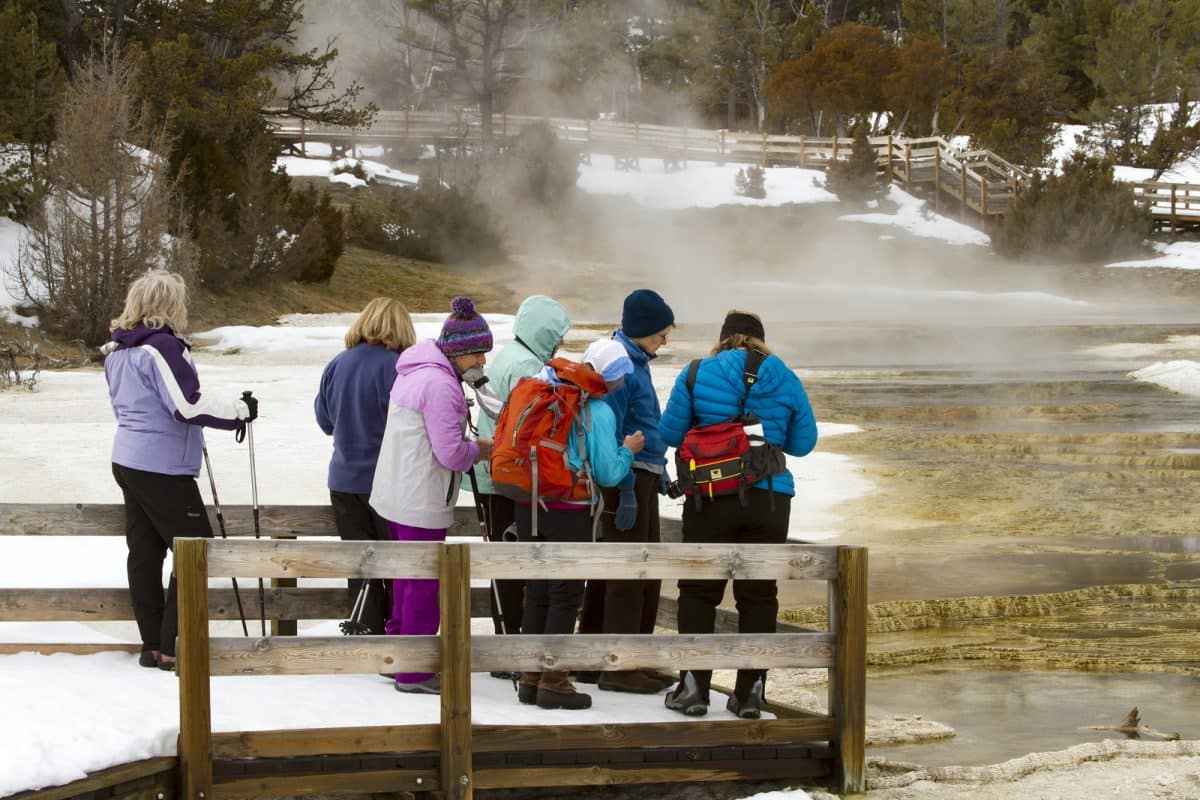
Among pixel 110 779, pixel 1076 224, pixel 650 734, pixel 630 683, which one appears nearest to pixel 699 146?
pixel 1076 224

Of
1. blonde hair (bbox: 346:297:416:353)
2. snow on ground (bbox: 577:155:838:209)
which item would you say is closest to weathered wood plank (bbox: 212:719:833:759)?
blonde hair (bbox: 346:297:416:353)

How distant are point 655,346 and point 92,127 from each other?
62.7 feet

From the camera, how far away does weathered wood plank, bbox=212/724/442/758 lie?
16.1 ft

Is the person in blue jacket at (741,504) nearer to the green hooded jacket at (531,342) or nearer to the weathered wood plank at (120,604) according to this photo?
the green hooded jacket at (531,342)

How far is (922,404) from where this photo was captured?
63.0 ft

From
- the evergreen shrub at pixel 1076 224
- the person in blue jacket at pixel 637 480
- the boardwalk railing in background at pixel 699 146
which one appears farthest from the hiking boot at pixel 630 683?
the boardwalk railing in background at pixel 699 146

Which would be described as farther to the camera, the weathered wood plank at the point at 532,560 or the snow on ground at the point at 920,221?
the snow on ground at the point at 920,221

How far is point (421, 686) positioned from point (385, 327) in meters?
1.36

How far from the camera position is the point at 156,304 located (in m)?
5.61

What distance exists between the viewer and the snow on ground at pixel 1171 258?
37.8 m

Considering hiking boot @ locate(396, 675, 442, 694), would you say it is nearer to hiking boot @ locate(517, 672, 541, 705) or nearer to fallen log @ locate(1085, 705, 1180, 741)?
hiking boot @ locate(517, 672, 541, 705)

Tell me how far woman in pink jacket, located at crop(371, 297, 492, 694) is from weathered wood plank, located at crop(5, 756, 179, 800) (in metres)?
1.04

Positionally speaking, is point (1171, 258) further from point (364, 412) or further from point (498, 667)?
point (498, 667)

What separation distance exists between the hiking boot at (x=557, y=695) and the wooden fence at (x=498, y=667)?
0.96ft
